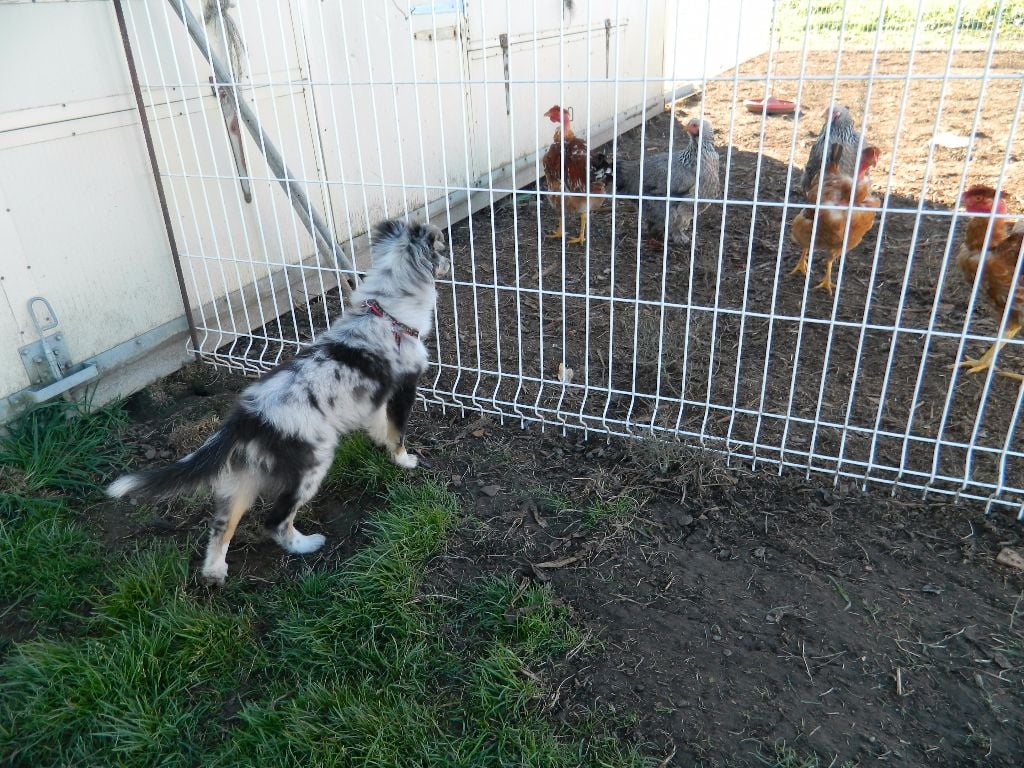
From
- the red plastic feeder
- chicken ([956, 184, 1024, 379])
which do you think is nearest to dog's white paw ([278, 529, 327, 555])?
chicken ([956, 184, 1024, 379])

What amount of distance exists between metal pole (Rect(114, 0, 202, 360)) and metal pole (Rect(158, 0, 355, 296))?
31 centimetres

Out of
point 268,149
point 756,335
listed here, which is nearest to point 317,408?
point 268,149

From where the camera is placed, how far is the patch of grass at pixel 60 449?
11.8 ft

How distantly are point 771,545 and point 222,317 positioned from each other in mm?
3787

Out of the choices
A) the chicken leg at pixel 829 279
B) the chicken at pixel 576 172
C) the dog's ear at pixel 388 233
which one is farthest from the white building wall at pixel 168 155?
the chicken leg at pixel 829 279

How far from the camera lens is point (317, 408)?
3014mm

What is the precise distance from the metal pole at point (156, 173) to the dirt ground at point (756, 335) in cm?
166

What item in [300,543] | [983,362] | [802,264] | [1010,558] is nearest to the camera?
[1010,558]

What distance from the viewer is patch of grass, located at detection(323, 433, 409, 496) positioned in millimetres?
3611

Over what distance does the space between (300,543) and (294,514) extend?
17 centimetres

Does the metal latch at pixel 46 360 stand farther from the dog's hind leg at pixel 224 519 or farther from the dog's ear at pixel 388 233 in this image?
the dog's ear at pixel 388 233

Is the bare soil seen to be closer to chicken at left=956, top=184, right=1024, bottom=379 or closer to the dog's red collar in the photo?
chicken at left=956, top=184, right=1024, bottom=379

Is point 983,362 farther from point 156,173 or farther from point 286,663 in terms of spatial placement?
point 156,173

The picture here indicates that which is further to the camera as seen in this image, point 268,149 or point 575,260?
point 575,260
